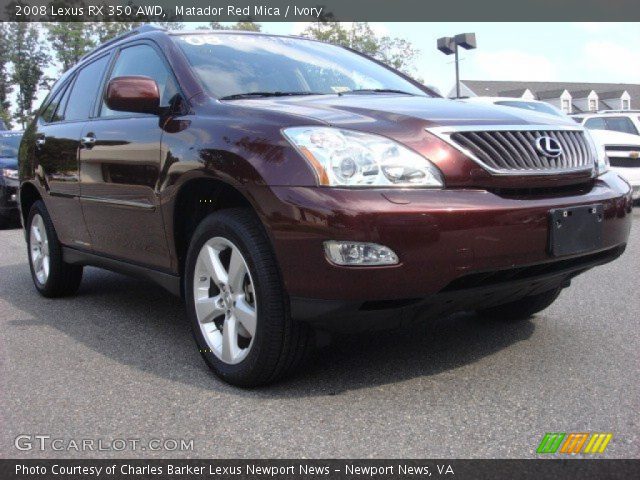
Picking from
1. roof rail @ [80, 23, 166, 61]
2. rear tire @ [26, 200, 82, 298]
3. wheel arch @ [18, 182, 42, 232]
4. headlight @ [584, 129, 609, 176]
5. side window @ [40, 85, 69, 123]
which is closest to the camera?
headlight @ [584, 129, 609, 176]

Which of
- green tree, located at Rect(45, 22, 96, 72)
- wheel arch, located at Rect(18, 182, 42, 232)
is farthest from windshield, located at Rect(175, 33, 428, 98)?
green tree, located at Rect(45, 22, 96, 72)

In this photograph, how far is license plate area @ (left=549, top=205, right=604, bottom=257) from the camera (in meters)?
2.82

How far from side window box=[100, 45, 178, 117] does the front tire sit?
872 mm

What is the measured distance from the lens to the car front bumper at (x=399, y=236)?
256cm

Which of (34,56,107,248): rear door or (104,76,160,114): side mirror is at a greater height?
(104,76,160,114): side mirror

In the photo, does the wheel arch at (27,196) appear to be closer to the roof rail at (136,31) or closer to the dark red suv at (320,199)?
the roof rail at (136,31)

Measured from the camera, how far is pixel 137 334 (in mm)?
4082

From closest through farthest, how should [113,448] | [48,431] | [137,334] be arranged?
[113,448] < [48,431] < [137,334]

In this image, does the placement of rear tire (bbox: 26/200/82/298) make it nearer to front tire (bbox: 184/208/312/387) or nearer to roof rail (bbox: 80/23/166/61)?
roof rail (bbox: 80/23/166/61)

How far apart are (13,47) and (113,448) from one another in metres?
50.5

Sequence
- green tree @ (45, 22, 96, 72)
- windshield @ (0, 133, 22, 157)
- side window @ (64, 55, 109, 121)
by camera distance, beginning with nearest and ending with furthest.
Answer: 1. side window @ (64, 55, 109, 121)
2. windshield @ (0, 133, 22, 157)
3. green tree @ (45, 22, 96, 72)

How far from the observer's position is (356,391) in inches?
117

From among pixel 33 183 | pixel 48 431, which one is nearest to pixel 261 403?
pixel 48 431
